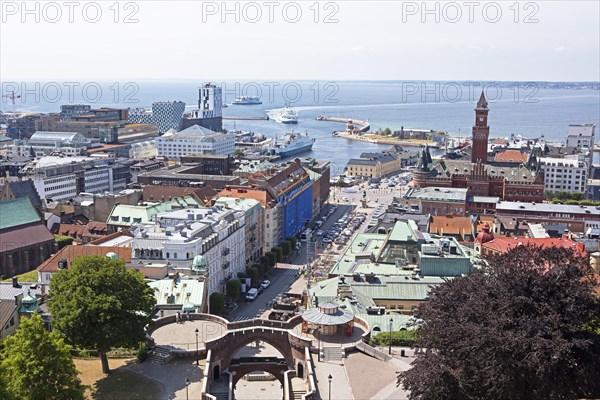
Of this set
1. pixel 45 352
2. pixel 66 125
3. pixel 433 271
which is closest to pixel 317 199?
pixel 433 271

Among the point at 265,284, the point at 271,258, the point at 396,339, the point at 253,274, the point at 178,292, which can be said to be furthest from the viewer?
the point at 271,258

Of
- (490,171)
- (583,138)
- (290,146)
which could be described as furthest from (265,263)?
(583,138)

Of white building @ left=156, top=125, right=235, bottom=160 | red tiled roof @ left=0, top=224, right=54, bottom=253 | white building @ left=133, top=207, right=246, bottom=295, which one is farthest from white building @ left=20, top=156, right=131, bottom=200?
white building @ left=133, top=207, right=246, bottom=295

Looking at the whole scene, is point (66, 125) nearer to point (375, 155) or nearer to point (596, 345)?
point (375, 155)

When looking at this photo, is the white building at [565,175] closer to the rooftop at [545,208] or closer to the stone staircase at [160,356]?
the rooftop at [545,208]

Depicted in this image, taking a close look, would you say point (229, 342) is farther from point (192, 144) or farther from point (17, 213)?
point (192, 144)

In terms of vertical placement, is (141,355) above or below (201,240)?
below
